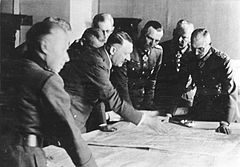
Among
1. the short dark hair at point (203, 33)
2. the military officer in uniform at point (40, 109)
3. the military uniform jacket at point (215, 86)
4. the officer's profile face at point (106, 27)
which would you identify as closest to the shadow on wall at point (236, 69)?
the military uniform jacket at point (215, 86)

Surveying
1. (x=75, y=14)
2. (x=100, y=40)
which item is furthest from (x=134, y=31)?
(x=75, y=14)

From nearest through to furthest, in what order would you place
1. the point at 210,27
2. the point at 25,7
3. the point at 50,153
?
the point at 50,153 < the point at 25,7 < the point at 210,27

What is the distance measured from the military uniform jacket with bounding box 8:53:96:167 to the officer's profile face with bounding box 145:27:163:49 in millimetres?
577

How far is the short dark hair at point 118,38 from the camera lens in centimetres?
129

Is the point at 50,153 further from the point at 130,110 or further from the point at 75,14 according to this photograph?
the point at 75,14

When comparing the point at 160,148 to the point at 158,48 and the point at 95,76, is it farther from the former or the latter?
the point at 158,48

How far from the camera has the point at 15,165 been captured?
805 mm

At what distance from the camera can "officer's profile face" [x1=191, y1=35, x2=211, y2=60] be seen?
1311 mm

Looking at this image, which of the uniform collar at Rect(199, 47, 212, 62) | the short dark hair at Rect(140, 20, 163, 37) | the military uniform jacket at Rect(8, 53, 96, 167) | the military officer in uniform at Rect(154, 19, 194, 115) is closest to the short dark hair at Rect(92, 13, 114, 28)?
the short dark hair at Rect(140, 20, 163, 37)

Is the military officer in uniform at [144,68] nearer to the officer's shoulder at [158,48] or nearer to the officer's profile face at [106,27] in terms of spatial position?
the officer's shoulder at [158,48]

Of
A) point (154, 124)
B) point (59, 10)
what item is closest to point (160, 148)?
point (154, 124)

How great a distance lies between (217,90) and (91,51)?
452 mm

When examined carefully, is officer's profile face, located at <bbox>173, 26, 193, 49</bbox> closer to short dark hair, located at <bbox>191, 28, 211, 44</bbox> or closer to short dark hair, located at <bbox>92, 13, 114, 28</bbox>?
short dark hair, located at <bbox>191, 28, 211, 44</bbox>

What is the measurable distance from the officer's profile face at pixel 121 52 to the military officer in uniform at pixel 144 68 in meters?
0.07
